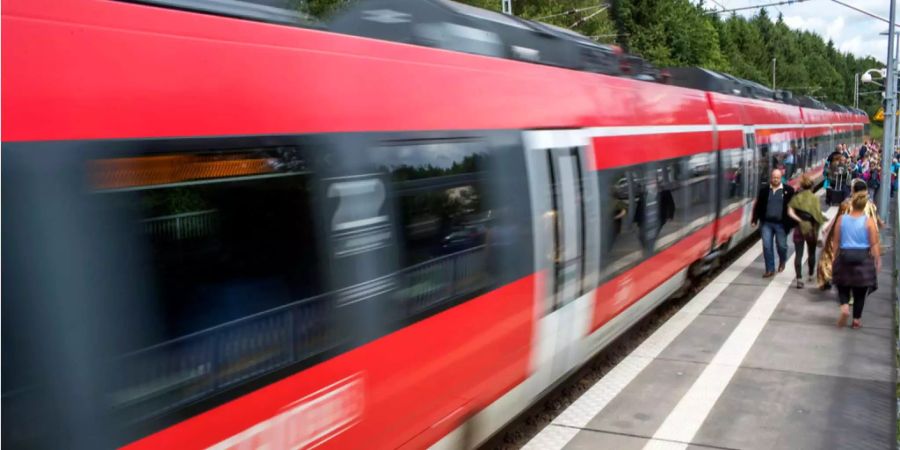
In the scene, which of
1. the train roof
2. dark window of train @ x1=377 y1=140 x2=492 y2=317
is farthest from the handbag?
dark window of train @ x1=377 y1=140 x2=492 y2=317

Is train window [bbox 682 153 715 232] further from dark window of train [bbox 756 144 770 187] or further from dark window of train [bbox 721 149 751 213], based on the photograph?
dark window of train [bbox 756 144 770 187]

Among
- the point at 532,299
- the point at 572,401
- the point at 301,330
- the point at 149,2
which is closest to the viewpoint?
the point at 149,2

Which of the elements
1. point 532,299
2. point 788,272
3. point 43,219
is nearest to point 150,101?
point 43,219

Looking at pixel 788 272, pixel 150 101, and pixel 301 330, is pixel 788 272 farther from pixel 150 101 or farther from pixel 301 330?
pixel 150 101

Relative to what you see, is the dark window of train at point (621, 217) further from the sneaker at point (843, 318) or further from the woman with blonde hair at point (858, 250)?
the sneaker at point (843, 318)

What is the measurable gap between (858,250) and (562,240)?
4.44 meters

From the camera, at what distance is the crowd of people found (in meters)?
8.73

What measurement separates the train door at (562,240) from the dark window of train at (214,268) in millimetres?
2425

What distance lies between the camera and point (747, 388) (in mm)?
7016

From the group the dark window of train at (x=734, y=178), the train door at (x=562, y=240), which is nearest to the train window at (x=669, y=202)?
the train door at (x=562, y=240)

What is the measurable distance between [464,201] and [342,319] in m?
1.34

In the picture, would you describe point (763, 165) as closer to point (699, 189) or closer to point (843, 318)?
point (699, 189)

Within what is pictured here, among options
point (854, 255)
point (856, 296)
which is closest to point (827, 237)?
point (856, 296)

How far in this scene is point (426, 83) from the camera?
14.8ft
